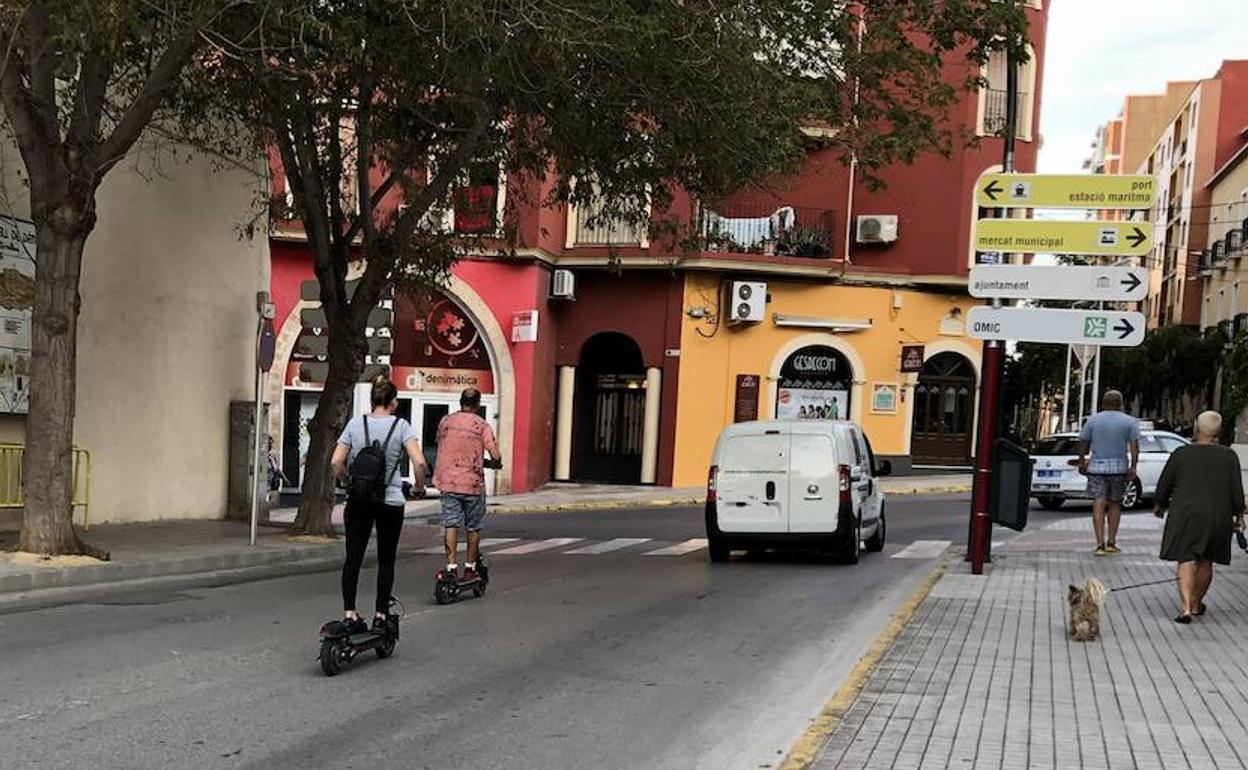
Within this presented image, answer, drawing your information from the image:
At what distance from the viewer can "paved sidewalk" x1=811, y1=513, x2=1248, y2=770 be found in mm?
5348

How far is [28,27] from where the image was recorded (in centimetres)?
955

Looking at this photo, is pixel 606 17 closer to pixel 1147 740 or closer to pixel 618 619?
pixel 618 619

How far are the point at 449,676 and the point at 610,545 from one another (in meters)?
9.13

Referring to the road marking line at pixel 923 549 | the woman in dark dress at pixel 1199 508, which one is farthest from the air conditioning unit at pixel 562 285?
the woman in dark dress at pixel 1199 508

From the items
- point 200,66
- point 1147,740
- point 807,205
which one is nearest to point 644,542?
point 200,66

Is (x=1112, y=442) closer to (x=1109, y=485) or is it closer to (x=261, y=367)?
(x=1109, y=485)

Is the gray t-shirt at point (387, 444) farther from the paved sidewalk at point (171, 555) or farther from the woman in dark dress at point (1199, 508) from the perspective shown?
the woman in dark dress at point (1199, 508)

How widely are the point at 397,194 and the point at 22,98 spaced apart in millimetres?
15889

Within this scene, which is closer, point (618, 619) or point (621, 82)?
point (618, 619)

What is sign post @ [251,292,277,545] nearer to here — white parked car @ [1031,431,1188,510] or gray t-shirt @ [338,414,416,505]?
gray t-shirt @ [338,414,416,505]

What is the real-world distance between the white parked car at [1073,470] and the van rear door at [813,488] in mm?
10393

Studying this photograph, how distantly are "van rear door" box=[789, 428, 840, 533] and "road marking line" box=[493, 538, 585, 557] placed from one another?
3656 millimetres

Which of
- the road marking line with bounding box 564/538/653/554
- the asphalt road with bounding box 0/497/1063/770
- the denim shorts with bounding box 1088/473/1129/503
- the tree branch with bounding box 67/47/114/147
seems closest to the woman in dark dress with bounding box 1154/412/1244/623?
the asphalt road with bounding box 0/497/1063/770

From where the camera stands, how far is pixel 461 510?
10.2 m
